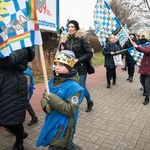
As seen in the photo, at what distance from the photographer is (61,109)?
2748 millimetres

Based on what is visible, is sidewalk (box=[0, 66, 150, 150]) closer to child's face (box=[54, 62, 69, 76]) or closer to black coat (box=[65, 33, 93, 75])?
black coat (box=[65, 33, 93, 75])

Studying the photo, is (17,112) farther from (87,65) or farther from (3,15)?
(87,65)

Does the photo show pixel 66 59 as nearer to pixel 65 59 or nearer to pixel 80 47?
pixel 65 59

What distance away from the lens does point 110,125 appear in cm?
497

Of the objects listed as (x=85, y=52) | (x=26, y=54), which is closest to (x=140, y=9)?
(x=85, y=52)

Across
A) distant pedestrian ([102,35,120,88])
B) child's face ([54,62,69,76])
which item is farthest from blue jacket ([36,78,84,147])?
distant pedestrian ([102,35,120,88])

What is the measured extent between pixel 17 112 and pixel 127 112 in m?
3.21

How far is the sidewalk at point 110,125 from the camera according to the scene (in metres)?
4.12

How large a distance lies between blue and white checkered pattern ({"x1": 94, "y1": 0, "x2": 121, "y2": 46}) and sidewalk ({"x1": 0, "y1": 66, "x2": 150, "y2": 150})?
1.88 m

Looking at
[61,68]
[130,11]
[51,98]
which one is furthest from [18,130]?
[130,11]

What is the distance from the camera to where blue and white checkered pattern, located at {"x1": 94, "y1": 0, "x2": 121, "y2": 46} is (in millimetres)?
6730

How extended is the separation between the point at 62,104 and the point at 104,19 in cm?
465

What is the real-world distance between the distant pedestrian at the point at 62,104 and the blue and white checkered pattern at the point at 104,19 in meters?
4.14

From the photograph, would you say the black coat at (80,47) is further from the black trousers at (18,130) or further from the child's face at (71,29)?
the black trousers at (18,130)
